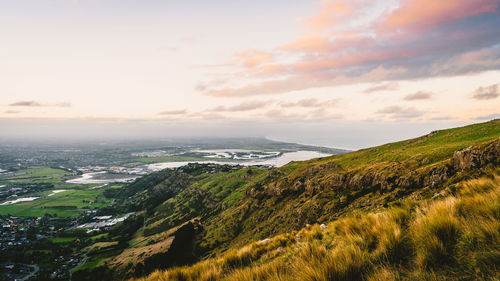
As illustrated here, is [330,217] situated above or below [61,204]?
above

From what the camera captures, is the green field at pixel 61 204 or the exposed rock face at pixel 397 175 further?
the green field at pixel 61 204

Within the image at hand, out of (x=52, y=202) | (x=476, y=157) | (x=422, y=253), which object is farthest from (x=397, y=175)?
(x=52, y=202)

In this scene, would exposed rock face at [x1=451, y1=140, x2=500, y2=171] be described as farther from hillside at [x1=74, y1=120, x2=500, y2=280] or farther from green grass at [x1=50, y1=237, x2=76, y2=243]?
green grass at [x1=50, y1=237, x2=76, y2=243]

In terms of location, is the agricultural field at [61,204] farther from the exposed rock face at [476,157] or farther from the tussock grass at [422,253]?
the exposed rock face at [476,157]

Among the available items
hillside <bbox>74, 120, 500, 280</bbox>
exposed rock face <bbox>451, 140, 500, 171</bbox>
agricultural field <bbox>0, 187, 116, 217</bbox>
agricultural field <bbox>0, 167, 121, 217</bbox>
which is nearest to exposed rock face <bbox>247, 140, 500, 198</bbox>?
exposed rock face <bbox>451, 140, 500, 171</bbox>

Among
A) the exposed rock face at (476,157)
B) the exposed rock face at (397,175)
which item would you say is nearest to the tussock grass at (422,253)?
the exposed rock face at (397,175)

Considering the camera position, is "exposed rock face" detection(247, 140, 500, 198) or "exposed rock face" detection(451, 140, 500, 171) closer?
"exposed rock face" detection(451, 140, 500, 171)

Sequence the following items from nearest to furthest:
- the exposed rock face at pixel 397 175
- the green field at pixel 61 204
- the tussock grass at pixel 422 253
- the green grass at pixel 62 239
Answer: the tussock grass at pixel 422 253
the exposed rock face at pixel 397 175
the green grass at pixel 62 239
the green field at pixel 61 204

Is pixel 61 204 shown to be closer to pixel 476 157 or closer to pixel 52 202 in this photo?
pixel 52 202

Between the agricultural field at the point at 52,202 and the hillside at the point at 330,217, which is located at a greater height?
the hillside at the point at 330,217
